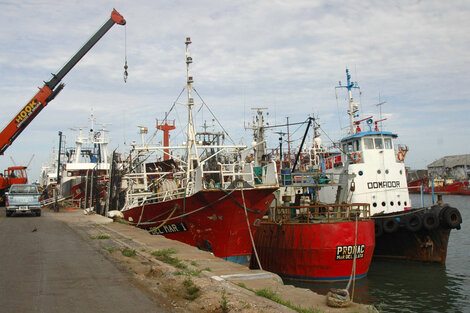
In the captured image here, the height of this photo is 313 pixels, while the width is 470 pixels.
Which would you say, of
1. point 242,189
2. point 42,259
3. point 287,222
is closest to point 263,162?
point 287,222

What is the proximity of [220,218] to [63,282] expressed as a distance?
7.50m

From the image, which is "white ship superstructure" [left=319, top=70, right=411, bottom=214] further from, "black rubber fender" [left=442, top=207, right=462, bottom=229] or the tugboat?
"black rubber fender" [left=442, top=207, right=462, bottom=229]

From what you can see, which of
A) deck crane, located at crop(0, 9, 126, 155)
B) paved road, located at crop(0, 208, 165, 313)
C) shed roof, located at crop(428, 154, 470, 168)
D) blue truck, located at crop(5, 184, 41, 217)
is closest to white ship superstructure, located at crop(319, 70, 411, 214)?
paved road, located at crop(0, 208, 165, 313)

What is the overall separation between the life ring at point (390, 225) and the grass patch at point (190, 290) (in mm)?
13359

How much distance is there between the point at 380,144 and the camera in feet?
65.6

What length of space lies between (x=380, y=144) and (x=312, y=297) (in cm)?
1467

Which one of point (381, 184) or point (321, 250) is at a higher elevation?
point (381, 184)

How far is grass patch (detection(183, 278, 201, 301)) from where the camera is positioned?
639cm

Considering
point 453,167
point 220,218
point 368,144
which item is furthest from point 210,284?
point 453,167

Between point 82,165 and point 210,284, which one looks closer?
point 210,284

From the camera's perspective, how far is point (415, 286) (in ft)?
47.5

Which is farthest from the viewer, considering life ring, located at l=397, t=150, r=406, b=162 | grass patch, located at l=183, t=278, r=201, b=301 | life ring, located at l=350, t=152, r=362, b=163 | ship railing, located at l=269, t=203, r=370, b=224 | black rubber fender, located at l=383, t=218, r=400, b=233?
life ring, located at l=397, t=150, r=406, b=162

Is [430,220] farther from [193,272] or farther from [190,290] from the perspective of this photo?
[190,290]

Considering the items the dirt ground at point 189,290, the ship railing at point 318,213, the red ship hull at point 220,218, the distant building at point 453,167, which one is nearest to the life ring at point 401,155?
the ship railing at point 318,213
